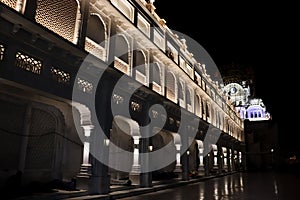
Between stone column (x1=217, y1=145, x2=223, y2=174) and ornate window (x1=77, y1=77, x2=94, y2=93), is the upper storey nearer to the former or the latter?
ornate window (x1=77, y1=77, x2=94, y2=93)

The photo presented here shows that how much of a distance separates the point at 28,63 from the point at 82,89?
2202 mm

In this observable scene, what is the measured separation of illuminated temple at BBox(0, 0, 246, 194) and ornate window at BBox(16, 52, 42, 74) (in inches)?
1.1

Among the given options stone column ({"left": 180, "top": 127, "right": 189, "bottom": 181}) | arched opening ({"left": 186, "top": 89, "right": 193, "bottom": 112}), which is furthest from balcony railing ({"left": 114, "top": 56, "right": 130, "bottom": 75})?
arched opening ({"left": 186, "top": 89, "right": 193, "bottom": 112})

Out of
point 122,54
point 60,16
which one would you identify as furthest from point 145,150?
point 60,16

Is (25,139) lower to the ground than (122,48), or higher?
lower

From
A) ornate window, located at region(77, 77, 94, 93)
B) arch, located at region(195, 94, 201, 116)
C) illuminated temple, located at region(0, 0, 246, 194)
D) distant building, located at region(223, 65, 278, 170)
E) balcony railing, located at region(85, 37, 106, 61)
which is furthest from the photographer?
distant building, located at region(223, 65, 278, 170)

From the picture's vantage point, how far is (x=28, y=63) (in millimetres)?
6836

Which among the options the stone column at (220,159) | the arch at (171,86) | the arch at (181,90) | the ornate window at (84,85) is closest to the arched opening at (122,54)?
the ornate window at (84,85)

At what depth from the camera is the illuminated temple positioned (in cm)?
688

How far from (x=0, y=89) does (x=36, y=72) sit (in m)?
2.83

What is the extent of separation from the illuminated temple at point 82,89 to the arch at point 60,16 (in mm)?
31

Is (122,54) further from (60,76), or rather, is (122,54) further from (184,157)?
(184,157)

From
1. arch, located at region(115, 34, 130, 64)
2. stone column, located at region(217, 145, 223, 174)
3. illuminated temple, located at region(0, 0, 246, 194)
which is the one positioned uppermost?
arch, located at region(115, 34, 130, 64)

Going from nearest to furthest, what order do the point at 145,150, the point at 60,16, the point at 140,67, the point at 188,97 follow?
1. the point at 60,16
2. the point at 145,150
3. the point at 140,67
4. the point at 188,97
